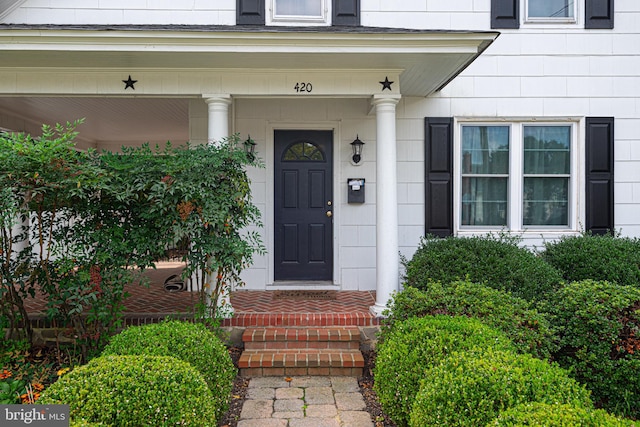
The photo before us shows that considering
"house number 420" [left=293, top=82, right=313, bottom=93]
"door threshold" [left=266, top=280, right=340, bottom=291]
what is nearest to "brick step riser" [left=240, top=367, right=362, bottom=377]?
"door threshold" [left=266, top=280, right=340, bottom=291]

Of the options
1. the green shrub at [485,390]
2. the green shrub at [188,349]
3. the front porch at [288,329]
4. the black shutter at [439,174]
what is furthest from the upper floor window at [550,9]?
the green shrub at [188,349]

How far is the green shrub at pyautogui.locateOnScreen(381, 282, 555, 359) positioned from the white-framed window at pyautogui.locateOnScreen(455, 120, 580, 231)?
2398 mm

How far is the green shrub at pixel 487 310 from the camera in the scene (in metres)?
3.32

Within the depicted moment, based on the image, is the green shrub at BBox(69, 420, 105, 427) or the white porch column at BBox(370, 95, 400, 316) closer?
the green shrub at BBox(69, 420, 105, 427)

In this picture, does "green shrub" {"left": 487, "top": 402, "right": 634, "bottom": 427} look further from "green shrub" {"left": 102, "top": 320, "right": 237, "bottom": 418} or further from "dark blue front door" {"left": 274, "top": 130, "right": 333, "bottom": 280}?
"dark blue front door" {"left": 274, "top": 130, "right": 333, "bottom": 280}

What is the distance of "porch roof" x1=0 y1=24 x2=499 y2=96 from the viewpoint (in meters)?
4.26

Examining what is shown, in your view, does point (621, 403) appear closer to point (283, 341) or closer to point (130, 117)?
point (283, 341)

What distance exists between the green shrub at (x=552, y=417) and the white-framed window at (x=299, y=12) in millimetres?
5007

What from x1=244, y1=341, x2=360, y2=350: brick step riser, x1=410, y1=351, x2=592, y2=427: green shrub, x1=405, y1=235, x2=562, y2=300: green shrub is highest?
x1=405, y1=235, x2=562, y2=300: green shrub

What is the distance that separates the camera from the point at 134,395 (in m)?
2.37

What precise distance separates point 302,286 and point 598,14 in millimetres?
5163

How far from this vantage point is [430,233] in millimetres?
5871

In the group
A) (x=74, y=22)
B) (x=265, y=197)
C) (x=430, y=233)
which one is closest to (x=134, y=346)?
(x=265, y=197)

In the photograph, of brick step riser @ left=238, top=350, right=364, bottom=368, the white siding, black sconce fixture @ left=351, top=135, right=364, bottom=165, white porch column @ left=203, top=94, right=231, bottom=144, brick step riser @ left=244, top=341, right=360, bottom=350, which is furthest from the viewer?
black sconce fixture @ left=351, top=135, right=364, bottom=165
